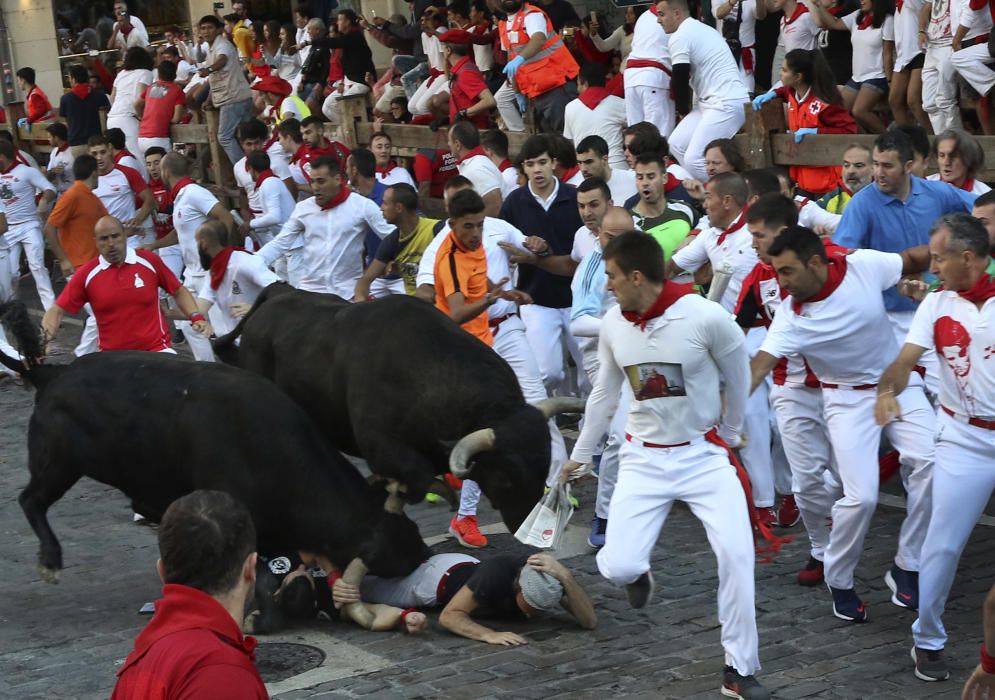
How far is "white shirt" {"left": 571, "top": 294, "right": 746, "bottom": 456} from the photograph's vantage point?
6438 mm

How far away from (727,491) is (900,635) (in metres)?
1.42

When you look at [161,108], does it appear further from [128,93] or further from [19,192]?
[19,192]

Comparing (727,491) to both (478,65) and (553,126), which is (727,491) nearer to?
(553,126)

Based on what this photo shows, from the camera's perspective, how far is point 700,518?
6.43 meters

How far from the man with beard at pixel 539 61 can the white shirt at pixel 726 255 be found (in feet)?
17.0

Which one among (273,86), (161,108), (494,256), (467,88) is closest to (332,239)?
(494,256)

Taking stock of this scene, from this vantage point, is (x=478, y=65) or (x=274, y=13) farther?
(x=274, y=13)

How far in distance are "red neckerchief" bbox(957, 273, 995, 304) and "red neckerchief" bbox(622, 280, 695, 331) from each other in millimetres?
1251

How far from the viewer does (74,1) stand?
29734 mm

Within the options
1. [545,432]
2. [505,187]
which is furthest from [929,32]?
[545,432]

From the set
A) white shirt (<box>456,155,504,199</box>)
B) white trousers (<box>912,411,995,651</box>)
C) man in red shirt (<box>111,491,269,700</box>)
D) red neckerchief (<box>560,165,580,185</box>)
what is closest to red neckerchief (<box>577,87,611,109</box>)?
white shirt (<box>456,155,504,199</box>)

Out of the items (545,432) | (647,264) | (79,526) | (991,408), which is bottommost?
(79,526)

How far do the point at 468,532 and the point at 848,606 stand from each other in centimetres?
265

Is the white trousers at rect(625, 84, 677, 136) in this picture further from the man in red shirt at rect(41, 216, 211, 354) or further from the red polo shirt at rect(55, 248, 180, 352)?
the red polo shirt at rect(55, 248, 180, 352)
